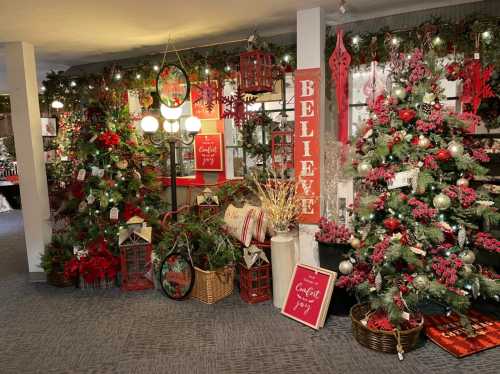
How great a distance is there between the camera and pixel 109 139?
4.00 m

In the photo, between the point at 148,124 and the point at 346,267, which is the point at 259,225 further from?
the point at 148,124

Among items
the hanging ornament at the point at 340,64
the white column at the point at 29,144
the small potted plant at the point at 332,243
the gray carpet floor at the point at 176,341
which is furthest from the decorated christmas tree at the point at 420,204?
the white column at the point at 29,144

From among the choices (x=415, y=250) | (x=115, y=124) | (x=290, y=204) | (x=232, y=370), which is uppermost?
(x=115, y=124)

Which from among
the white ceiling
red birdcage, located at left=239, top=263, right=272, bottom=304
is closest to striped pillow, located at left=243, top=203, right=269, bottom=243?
red birdcage, located at left=239, top=263, right=272, bottom=304

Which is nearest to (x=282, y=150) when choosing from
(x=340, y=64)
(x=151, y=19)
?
(x=340, y=64)

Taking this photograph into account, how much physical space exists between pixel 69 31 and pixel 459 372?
415cm

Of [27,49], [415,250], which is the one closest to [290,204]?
[415,250]

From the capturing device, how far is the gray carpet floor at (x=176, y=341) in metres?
2.55

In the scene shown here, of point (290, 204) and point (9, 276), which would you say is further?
point (9, 276)

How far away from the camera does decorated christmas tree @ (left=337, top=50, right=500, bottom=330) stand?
2576 mm

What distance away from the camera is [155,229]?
167 inches

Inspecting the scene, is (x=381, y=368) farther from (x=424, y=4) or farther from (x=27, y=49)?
(x=27, y=49)

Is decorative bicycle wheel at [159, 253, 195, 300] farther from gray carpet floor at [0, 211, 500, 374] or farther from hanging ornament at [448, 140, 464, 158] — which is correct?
hanging ornament at [448, 140, 464, 158]

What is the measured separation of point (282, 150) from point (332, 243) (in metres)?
1.25
